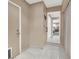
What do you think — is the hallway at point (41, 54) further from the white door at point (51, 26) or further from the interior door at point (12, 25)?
the white door at point (51, 26)

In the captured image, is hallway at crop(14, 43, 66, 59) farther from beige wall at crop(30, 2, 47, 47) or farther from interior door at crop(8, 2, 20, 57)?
beige wall at crop(30, 2, 47, 47)

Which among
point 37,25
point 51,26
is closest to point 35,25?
point 37,25

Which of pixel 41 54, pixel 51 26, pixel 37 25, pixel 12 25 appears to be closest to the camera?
pixel 12 25

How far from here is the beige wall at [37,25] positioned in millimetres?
4078

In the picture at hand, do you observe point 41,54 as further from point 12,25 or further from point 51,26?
point 51,26

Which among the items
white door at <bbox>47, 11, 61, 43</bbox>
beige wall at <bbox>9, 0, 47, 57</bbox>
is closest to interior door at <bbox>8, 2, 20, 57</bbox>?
beige wall at <bbox>9, 0, 47, 57</bbox>

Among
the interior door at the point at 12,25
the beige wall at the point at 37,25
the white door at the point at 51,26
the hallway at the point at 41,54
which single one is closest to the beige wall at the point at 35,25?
the beige wall at the point at 37,25

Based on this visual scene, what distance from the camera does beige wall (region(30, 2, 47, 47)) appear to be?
4078mm

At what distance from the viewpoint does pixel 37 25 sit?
416cm
